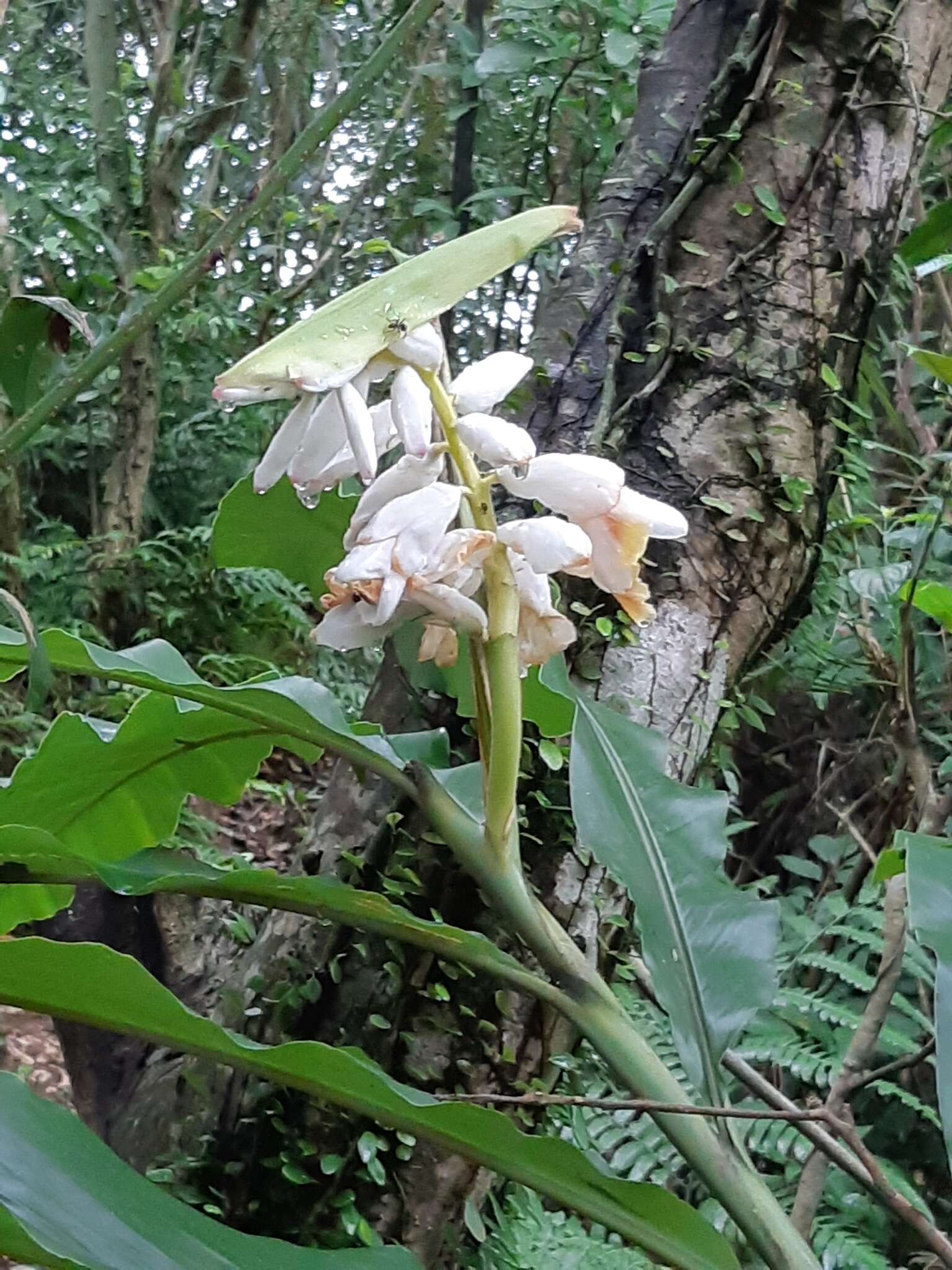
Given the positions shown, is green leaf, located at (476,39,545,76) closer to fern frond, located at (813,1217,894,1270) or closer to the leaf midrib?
the leaf midrib

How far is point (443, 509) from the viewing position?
0.43 m

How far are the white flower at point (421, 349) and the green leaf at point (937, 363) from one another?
1.86 ft

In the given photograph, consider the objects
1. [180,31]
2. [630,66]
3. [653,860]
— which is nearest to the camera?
[653,860]

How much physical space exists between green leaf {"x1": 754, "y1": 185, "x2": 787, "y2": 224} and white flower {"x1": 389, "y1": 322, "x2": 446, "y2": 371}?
0.59 m

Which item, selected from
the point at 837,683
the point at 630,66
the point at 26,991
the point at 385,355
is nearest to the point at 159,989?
the point at 26,991

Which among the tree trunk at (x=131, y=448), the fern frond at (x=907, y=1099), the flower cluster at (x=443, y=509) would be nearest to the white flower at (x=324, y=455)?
the flower cluster at (x=443, y=509)

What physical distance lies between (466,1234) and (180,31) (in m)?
2.22

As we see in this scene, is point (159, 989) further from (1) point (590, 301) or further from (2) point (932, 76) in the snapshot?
(2) point (932, 76)

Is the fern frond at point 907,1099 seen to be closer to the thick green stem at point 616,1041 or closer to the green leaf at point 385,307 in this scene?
the thick green stem at point 616,1041

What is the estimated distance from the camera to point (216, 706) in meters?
0.51

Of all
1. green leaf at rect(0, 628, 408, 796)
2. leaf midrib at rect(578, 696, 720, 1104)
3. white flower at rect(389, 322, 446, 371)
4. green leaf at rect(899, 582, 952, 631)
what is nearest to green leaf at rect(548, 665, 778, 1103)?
leaf midrib at rect(578, 696, 720, 1104)

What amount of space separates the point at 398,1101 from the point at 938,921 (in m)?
0.27

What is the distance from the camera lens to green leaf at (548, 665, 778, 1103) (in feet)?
1.64

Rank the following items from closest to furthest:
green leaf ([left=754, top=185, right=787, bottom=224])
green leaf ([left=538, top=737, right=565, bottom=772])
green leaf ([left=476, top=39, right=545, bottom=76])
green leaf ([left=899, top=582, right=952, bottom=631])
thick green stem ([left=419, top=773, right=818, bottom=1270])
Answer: thick green stem ([left=419, top=773, right=818, bottom=1270]) < green leaf ([left=538, top=737, right=565, bottom=772]) < green leaf ([left=754, top=185, right=787, bottom=224]) < green leaf ([left=899, top=582, right=952, bottom=631]) < green leaf ([left=476, top=39, right=545, bottom=76])
